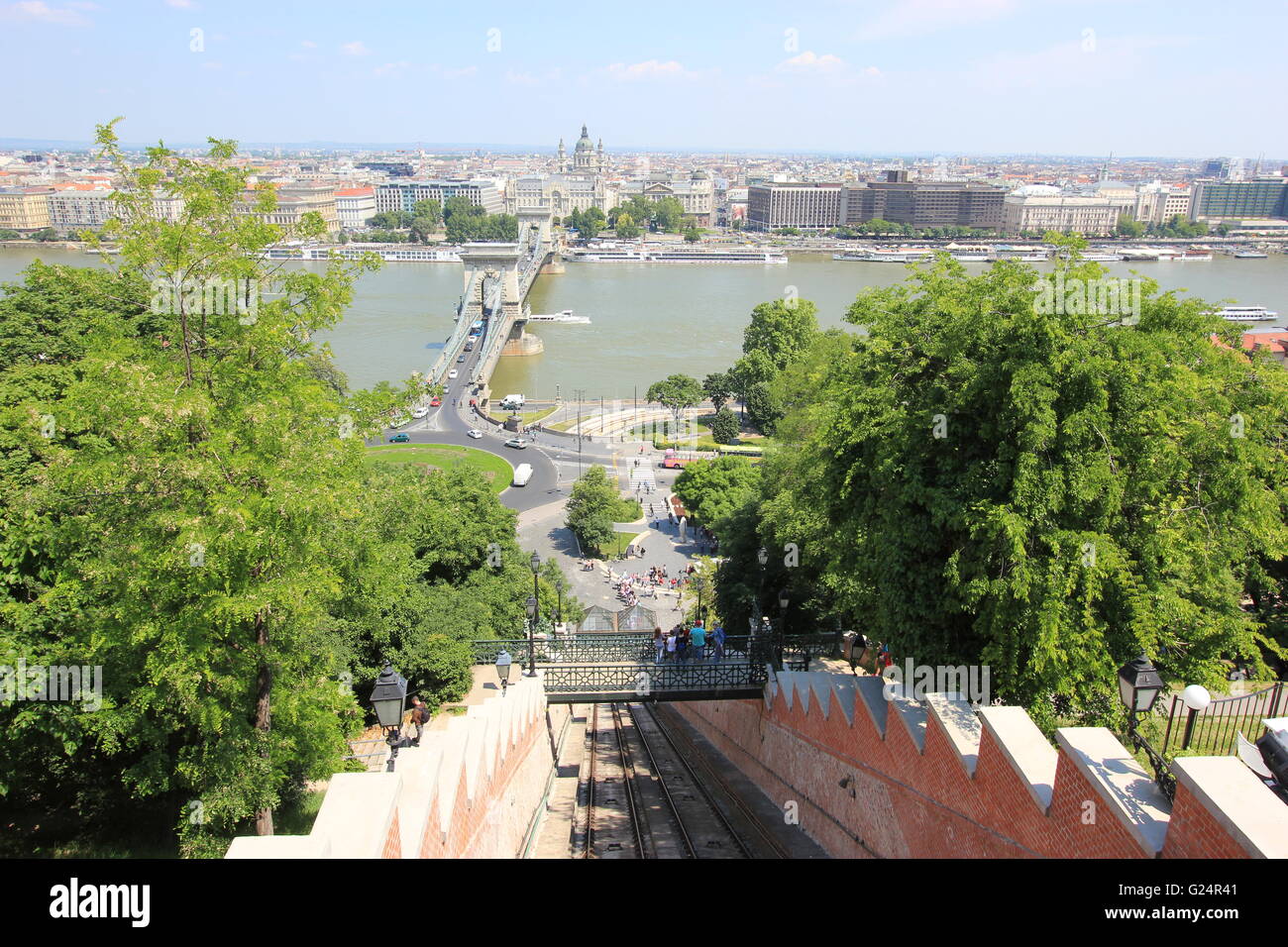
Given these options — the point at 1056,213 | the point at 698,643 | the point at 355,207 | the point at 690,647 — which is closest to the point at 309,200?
the point at 355,207

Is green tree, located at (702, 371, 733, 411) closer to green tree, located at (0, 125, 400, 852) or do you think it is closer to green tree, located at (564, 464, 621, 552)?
green tree, located at (564, 464, 621, 552)

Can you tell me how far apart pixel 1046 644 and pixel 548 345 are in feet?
203

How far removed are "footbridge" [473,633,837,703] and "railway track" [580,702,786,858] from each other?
105 cm

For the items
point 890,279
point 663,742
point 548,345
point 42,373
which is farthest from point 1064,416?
point 890,279

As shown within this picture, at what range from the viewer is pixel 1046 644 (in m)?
6.02

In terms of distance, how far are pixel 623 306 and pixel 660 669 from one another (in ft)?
233

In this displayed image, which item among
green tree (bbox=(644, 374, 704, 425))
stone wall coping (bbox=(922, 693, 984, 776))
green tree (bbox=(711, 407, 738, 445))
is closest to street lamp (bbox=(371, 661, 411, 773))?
stone wall coping (bbox=(922, 693, 984, 776))

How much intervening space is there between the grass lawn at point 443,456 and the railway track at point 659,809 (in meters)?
24.2

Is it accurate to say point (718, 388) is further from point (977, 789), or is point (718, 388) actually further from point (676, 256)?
point (676, 256)

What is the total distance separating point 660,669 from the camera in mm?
11477

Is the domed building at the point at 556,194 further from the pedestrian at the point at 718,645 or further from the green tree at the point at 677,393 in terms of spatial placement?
the pedestrian at the point at 718,645

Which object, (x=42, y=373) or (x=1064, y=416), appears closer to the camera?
(x=1064, y=416)

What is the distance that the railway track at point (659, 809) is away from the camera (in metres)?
8.60
